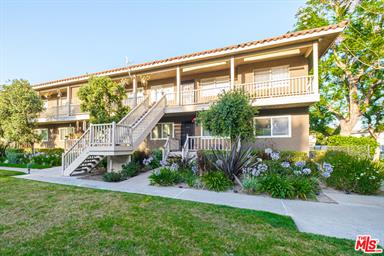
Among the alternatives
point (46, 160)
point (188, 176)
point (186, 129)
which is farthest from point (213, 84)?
point (46, 160)

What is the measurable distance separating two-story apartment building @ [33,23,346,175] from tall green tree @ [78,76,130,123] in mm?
824

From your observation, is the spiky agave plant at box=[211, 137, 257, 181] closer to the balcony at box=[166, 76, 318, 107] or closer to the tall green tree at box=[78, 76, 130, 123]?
the balcony at box=[166, 76, 318, 107]

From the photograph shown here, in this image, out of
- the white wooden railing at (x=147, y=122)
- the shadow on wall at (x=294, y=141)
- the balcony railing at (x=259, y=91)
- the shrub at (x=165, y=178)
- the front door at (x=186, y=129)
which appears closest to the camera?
the shrub at (x=165, y=178)

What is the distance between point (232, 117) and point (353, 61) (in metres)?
16.7

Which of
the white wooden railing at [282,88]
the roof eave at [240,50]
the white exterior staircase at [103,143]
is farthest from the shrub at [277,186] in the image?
the roof eave at [240,50]

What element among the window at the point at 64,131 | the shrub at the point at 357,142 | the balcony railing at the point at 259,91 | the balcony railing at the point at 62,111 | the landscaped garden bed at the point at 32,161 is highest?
the balcony railing at the point at 259,91

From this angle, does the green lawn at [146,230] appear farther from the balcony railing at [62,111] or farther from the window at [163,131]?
the balcony railing at [62,111]

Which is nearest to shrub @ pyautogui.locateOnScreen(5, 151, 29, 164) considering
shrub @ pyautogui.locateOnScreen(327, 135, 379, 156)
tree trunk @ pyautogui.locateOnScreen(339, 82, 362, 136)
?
shrub @ pyautogui.locateOnScreen(327, 135, 379, 156)

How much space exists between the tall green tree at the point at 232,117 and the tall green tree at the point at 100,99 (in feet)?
17.6

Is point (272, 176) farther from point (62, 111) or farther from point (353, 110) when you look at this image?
point (62, 111)

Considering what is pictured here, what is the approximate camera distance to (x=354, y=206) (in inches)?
207

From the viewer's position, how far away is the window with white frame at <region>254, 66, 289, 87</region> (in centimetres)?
1213

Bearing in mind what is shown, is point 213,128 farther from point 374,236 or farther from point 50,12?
point 50,12

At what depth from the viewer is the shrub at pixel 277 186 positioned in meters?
6.00
